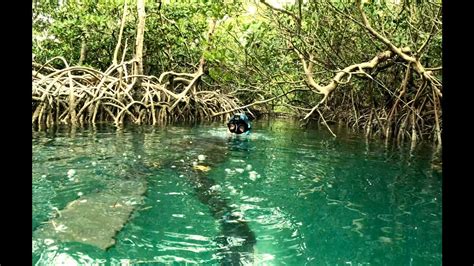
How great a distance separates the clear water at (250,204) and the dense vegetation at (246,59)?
100cm

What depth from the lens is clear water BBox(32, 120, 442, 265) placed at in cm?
260

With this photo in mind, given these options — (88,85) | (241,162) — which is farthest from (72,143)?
(88,85)

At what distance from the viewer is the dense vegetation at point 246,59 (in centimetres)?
662

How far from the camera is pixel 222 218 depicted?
3299 mm

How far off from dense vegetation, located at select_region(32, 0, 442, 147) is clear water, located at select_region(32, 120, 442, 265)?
3.28 ft

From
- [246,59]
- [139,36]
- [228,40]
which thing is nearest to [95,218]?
[246,59]

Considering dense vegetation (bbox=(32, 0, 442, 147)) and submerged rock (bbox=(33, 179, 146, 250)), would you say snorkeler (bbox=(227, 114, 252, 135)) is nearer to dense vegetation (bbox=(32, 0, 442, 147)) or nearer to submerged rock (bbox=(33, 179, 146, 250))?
dense vegetation (bbox=(32, 0, 442, 147))

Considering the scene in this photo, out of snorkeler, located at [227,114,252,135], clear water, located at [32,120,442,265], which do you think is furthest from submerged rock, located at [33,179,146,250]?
snorkeler, located at [227,114,252,135]

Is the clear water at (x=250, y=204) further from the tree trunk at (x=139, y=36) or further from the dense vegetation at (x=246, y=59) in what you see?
the tree trunk at (x=139, y=36)

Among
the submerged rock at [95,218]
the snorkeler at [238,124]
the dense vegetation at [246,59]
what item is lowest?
the submerged rock at [95,218]

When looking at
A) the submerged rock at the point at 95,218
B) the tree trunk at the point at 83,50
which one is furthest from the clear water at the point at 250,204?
the tree trunk at the point at 83,50
